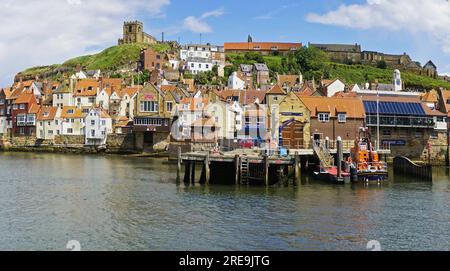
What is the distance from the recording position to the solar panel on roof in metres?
73.6

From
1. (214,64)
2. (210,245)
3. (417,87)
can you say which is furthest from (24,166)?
(417,87)

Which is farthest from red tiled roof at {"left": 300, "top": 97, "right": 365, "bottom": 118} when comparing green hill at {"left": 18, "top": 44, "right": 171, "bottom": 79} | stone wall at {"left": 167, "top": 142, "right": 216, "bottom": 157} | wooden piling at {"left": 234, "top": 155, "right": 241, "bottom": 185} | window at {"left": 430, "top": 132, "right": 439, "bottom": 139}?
green hill at {"left": 18, "top": 44, "right": 171, "bottom": 79}

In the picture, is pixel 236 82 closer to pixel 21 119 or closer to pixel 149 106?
pixel 149 106

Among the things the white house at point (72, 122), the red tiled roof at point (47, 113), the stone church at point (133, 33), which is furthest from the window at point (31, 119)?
the stone church at point (133, 33)

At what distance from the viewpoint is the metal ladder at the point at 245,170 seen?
153 ft

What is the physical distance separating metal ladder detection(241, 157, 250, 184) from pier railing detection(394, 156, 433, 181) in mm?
20093

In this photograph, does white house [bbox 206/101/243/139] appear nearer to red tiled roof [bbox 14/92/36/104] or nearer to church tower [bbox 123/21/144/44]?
red tiled roof [bbox 14/92/36/104]

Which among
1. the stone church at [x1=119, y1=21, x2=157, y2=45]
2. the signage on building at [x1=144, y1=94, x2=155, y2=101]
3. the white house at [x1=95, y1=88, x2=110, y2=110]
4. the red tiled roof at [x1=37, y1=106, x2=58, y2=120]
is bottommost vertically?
the red tiled roof at [x1=37, y1=106, x2=58, y2=120]

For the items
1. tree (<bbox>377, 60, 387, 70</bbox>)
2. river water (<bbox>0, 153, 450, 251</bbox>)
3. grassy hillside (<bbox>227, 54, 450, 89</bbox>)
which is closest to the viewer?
river water (<bbox>0, 153, 450, 251</bbox>)

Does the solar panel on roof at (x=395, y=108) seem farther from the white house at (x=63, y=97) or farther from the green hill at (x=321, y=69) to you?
the green hill at (x=321, y=69)

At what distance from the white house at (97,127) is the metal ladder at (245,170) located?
54347mm

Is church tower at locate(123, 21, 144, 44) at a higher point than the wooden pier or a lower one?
higher

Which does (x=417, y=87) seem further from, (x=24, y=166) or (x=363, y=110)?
(x=24, y=166)
